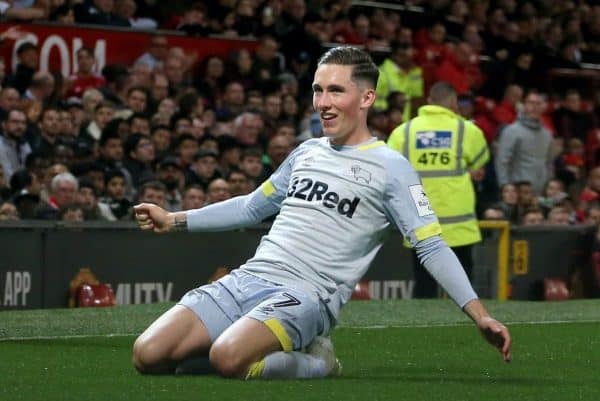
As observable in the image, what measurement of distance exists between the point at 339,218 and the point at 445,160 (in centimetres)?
561

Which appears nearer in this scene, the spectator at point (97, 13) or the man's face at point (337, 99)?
the man's face at point (337, 99)

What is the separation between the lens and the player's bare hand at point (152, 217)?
7.37 m

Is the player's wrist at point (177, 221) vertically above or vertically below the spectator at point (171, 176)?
above

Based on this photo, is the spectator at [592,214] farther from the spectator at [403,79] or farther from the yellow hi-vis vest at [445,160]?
the yellow hi-vis vest at [445,160]

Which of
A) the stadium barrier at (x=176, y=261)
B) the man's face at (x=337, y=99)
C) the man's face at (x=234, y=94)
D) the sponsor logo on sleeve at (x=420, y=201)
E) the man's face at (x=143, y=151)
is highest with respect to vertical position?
the man's face at (x=337, y=99)

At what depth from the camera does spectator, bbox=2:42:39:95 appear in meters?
15.7

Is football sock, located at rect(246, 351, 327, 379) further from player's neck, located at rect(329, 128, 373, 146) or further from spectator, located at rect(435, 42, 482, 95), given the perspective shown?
spectator, located at rect(435, 42, 482, 95)

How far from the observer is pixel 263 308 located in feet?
23.4

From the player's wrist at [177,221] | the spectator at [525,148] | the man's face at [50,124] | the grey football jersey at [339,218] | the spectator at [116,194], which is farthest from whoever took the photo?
the spectator at [525,148]

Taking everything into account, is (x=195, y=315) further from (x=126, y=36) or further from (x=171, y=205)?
(x=126, y=36)

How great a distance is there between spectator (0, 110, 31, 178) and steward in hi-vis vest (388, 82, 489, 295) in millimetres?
3761

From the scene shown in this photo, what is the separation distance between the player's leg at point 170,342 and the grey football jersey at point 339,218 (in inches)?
16.4

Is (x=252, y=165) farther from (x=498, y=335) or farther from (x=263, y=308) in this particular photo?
(x=498, y=335)

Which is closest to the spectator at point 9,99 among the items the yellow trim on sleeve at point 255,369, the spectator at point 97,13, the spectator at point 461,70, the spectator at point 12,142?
the spectator at point 12,142
